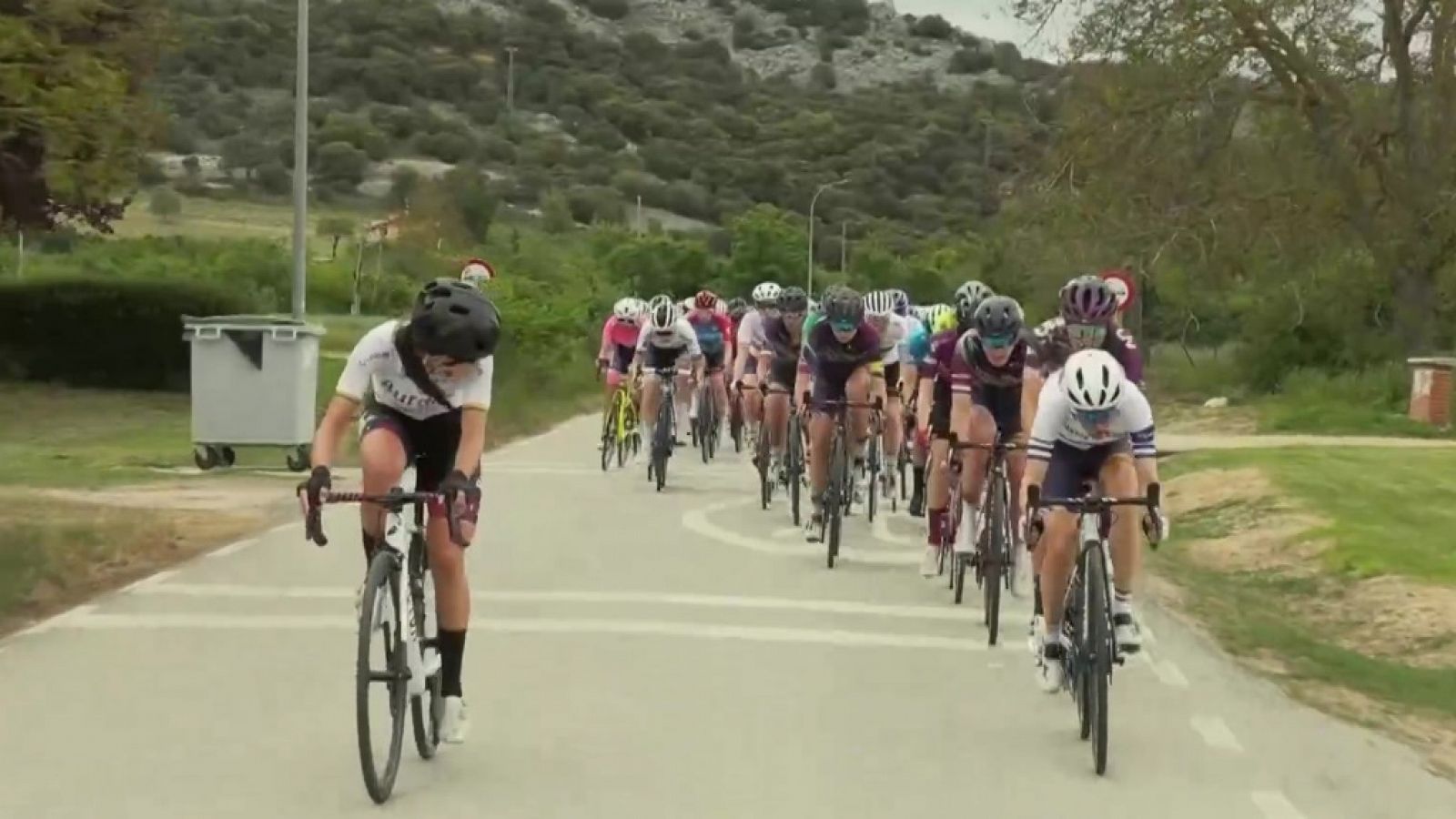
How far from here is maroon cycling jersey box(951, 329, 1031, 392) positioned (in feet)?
37.1

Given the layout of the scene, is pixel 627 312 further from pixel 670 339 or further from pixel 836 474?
pixel 836 474

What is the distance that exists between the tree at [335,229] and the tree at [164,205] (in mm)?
6023

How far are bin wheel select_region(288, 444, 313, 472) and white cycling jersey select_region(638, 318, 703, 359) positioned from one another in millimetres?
3556

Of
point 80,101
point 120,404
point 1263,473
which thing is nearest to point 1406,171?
point 1263,473

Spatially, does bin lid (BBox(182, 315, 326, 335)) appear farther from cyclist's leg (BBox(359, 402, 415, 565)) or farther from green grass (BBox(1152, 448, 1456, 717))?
cyclist's leg (BBox(359, 402, 415, 565))

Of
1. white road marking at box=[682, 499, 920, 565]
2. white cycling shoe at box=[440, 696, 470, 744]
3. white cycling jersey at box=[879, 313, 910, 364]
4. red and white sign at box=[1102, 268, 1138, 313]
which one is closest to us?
white cycling shoe at box=[440, 696, 470, 744]

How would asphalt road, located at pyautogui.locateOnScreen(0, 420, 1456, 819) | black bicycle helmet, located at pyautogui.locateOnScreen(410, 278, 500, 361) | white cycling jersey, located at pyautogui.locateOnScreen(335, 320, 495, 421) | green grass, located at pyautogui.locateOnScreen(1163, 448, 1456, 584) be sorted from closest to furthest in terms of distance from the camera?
black bicycle helmet, located at pyautogui.locateOnScreen(410, 278, 500, 361) → asphalt road, located at pyautogui.locateOnScreen(0, 420, 1456, 819) → white cycling jersey, located at pyautogui.locateOnScreen(335, 320, 495, 421) → green grass, located at pyautogui.locateOnScreen(1163, 448, 1456, 584)

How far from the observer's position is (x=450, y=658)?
731 cm

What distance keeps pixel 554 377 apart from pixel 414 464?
95.3 feet

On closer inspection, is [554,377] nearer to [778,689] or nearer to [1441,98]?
[1441,98]

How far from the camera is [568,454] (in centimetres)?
2383

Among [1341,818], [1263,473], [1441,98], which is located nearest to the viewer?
[1341,818]

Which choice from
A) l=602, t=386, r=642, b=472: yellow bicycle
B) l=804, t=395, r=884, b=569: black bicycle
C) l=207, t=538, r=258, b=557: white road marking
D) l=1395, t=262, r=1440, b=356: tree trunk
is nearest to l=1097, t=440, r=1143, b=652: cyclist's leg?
l=804, t=395, r=884, b=569: black bicycle

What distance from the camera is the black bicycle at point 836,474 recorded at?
13141 mm
